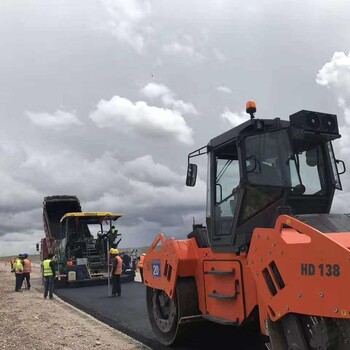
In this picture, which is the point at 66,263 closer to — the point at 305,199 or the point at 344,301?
the point at 305,199

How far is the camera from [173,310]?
5996 millimetres

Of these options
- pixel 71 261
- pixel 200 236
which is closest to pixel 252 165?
pixel 200 236

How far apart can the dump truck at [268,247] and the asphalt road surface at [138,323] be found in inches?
15.9

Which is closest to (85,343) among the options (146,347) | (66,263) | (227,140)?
(146,347)

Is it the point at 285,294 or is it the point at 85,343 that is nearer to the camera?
the point at 285,294

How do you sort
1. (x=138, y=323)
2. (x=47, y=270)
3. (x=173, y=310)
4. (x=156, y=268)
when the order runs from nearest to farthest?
(x=173, y=310)
(x=156, y=268)
(x=138, y=323)
(x=47, y=270)

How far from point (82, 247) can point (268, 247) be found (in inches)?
612

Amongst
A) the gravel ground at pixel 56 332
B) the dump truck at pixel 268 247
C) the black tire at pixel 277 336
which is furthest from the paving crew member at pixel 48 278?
the black tire at pixel 277 336

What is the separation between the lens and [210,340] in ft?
21.2

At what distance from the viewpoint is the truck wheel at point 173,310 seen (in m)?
5.64

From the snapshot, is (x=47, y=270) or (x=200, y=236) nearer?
(x=200, y=236)

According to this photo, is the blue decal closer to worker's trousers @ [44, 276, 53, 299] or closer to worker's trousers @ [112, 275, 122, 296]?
worker's trousers @ [112, 275, 122, 296]

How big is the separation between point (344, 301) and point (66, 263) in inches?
602

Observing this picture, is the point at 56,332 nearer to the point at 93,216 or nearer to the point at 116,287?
the point at 116,287
